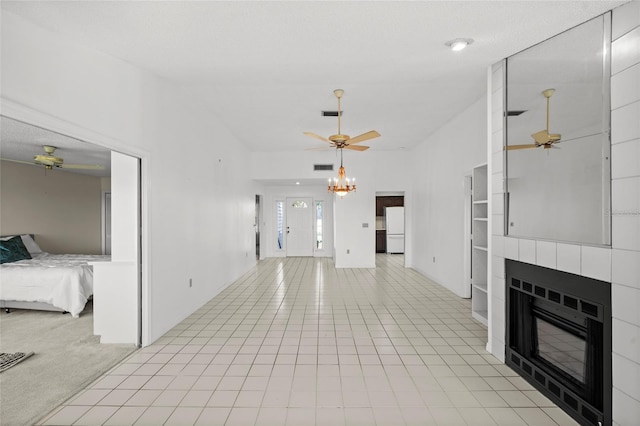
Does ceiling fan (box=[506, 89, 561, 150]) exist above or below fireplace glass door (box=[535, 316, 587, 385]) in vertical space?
above

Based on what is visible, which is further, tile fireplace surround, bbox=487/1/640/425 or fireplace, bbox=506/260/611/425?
fireplace, bbox=506/260/611/425

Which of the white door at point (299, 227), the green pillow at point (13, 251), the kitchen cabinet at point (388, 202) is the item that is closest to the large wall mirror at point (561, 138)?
the green pillow at point (13, 251)

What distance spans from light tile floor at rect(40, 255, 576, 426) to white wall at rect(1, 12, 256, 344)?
724mm

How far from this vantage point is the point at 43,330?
372 centimetres

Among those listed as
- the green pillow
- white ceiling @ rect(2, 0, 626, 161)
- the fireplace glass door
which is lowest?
the fireplace glass door

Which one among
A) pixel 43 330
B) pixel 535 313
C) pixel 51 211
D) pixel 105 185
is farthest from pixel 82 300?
pixel 535 313

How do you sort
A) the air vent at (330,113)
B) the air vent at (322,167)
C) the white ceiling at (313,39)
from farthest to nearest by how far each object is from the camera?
1. the air vent at (322,167)
2. the air vent at (330,113)
3. the white ceiling at (313,39)

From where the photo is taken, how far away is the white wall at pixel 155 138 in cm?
215

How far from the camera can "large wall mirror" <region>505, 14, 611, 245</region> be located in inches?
84.2

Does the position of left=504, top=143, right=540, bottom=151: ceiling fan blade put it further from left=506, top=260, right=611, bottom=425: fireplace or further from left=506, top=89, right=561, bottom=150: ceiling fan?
left=506, top=260, right=611, bottom=425: fireplace

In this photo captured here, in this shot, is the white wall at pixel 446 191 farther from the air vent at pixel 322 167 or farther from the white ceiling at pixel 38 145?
the white ceiling at pixel 38 145

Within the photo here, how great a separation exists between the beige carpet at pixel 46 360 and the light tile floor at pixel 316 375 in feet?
0.57

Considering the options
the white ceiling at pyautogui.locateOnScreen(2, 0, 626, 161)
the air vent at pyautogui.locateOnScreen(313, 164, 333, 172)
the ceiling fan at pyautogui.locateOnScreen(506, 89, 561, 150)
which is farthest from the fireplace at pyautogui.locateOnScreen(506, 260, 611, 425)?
the air vent at pyautogui.locateOnScreen(313, 164, 333, 172)

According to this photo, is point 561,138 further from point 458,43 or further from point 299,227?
point 299,227
